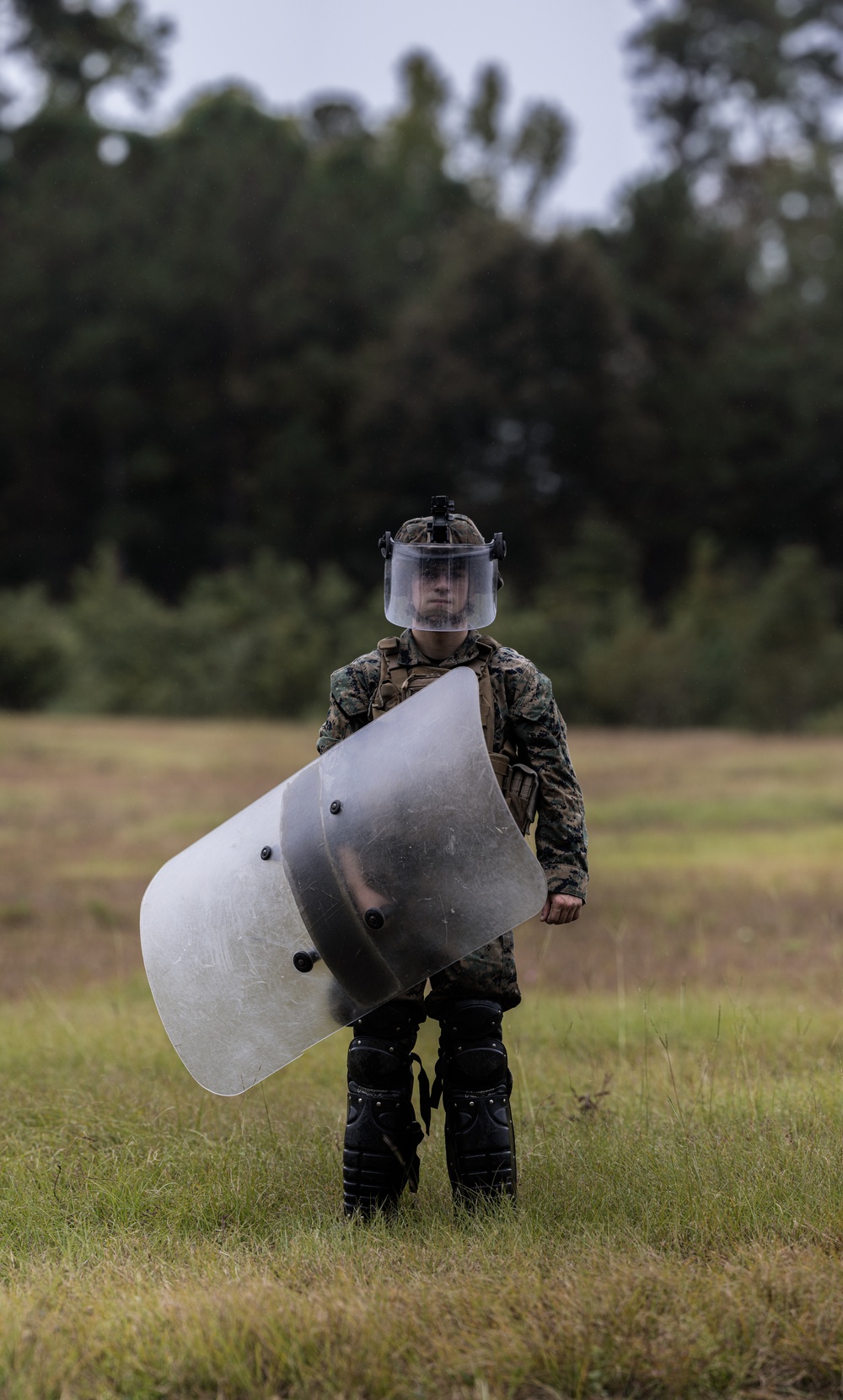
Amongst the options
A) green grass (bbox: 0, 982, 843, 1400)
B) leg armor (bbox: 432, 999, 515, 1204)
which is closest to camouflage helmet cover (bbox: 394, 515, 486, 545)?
leg armor (bbox: 432, 999, 515, 1204)

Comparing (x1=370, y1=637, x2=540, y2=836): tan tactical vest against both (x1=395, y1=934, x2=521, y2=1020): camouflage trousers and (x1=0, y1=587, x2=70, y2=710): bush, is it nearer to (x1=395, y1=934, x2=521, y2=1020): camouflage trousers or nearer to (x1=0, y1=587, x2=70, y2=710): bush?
(x1=395, y1=934, x2=521, y2=1020): camouflage trousers

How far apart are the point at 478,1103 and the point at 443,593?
1.38 metres

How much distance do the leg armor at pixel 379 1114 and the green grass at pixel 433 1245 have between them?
0.37 feet

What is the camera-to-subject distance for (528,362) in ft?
129

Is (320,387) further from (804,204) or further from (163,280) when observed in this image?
(804,204)

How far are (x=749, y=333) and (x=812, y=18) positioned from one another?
535 inches

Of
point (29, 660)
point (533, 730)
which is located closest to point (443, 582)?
point (533, 730)

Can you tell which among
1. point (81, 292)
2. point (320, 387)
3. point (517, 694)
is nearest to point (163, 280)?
point (81, 292)

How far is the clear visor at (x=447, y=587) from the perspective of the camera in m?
4.16

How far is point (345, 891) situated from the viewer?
3.86 meters

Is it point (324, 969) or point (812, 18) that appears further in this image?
point (812, 18)

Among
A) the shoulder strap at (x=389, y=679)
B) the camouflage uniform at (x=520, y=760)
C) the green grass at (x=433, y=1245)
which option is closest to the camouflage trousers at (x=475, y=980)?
the camouflage uniform at (x=520, y=760)

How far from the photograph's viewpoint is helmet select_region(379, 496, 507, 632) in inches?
164

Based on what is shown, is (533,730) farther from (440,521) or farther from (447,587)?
(440,521)
